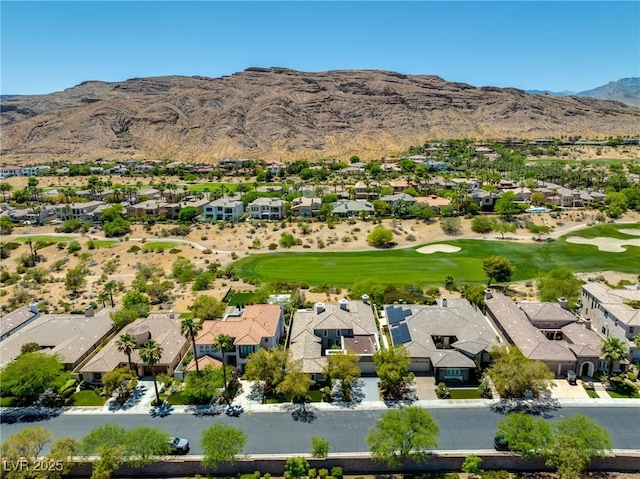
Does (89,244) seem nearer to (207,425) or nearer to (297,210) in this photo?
(297,210)

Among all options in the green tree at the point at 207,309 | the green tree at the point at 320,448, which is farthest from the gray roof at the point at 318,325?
the green tree at the point at 207,309

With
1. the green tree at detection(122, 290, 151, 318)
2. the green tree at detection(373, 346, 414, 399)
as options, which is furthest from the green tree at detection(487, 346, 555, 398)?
the green tree at detection(122, 290, 151, 318)

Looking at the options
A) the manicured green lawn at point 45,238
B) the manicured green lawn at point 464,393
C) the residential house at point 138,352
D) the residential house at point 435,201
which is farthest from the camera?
the residential house at point 435,201

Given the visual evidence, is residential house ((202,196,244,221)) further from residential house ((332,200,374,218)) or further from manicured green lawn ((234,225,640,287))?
manicured green lawn ((234,225,640,287))

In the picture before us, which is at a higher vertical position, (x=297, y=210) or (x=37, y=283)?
(x=297, y=210)

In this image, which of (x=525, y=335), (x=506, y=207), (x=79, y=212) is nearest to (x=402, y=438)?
(x=525, y=335)

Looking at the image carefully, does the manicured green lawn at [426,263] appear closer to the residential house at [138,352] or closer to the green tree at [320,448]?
the residential house at [138,352]

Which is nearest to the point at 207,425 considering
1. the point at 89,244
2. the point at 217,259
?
the point at 217,259
